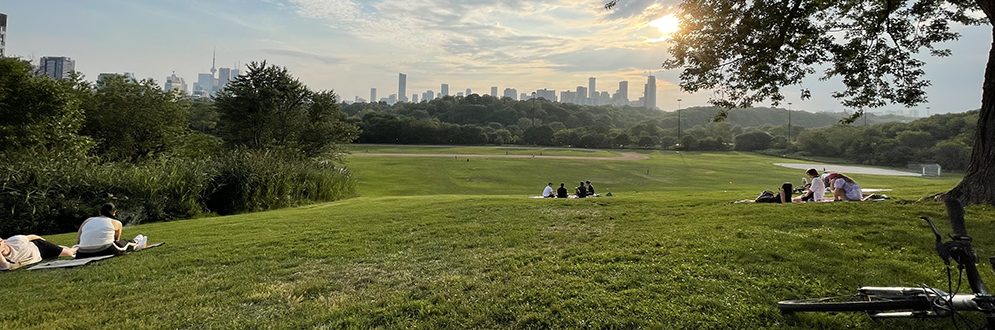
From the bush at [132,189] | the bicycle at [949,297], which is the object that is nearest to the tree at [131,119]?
the bush at [132,189]

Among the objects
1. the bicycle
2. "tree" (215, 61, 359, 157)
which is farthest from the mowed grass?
"tree" (215, 61, 359, 157)

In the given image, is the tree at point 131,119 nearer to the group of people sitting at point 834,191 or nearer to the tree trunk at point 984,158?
the group of people sitting at point 834,191

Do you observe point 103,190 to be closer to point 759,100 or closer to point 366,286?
point 366,286

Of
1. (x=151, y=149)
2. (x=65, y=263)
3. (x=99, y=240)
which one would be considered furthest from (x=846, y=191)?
(x=151, y=149)

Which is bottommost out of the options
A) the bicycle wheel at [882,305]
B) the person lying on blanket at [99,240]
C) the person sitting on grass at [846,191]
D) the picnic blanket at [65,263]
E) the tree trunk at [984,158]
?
the picnic blanket at [65,263]

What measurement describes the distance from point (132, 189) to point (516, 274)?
14743mm

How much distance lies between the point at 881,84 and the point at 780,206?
451 centimetres

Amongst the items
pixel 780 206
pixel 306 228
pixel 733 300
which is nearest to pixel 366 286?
pixel 733 300

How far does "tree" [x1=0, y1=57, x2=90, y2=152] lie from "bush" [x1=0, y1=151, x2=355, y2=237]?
4.01 metres

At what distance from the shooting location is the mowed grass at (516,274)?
427 cm

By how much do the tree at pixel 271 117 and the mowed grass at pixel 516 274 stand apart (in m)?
24.9

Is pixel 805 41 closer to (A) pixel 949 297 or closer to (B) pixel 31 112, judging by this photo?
(A) pixel 949 297

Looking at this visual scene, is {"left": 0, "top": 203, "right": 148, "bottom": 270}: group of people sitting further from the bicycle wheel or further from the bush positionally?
the bicycle wheel

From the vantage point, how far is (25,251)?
7660 mm
